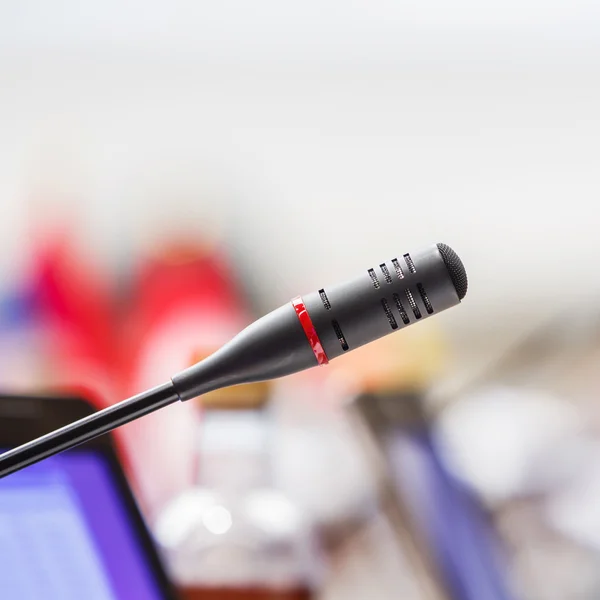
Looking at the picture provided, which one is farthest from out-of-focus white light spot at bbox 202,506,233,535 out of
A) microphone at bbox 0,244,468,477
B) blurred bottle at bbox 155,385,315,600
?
→ microphone at bbox 0,244,468,477

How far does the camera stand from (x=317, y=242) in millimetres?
929

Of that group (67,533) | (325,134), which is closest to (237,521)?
(67,533)

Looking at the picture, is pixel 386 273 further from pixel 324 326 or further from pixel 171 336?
pixel 171 336

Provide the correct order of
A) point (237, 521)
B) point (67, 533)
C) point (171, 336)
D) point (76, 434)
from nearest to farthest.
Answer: point (76, 434) < point (67, 533) < point (237, 521) < point (171, 336)

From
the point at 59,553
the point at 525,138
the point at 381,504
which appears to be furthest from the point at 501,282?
the point at 59,553

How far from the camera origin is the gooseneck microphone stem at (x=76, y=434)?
290 millimetres

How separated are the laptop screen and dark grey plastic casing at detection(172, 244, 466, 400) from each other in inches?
7.4

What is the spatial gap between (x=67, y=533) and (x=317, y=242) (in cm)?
56

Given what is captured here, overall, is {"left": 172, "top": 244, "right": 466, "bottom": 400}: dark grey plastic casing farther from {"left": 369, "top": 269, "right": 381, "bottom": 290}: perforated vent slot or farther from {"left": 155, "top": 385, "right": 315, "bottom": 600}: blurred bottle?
{"left": 155, "top": 385, "right": 315, "bottom": 600}: blurred bottle

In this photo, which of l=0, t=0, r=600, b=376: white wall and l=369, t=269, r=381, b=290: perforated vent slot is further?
l=0, t=0, r=600, b=376: white wall

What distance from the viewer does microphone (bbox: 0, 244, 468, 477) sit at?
299 mm

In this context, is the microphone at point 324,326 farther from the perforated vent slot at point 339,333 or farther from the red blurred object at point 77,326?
the red blurred object at point 77,326

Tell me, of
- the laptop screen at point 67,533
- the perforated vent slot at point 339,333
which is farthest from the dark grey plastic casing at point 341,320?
the laptop screen at point 67,533

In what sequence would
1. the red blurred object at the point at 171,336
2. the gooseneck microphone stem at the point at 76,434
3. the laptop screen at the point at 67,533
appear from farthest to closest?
the red blurred object at the point at 171,336, the laptop screen at the point at 67,533, the gooseneck microphone stem at the point at 76,434
